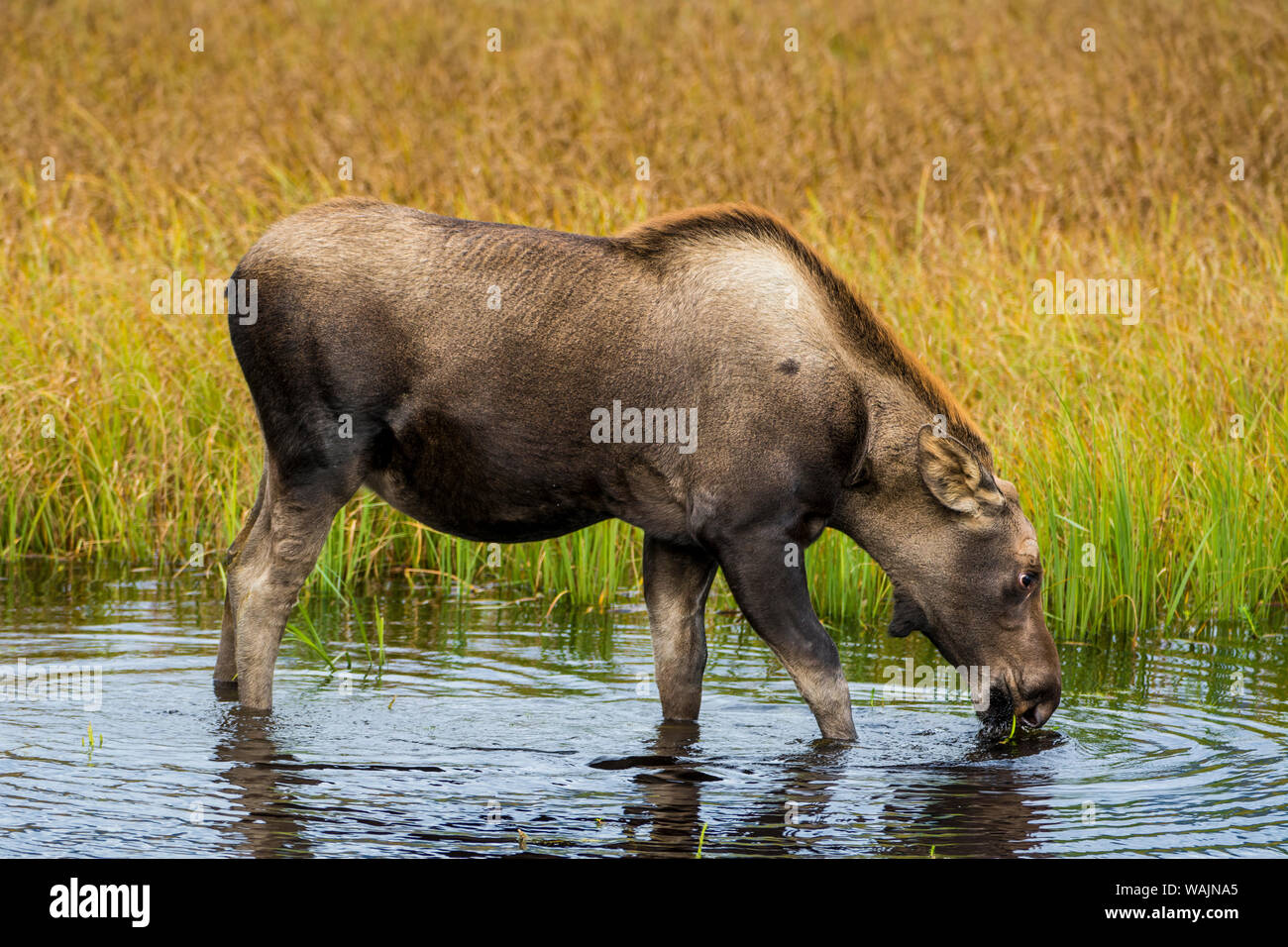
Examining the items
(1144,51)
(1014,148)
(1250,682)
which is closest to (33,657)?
(1250,682)

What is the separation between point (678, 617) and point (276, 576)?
5.16 ft

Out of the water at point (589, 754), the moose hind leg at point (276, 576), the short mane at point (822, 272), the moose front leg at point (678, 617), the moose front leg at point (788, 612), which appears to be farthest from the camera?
the moose front leg at point (678, 617)

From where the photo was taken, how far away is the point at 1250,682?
7879 millimetres

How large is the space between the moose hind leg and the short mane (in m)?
1.54

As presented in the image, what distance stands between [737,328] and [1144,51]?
41.4 ft

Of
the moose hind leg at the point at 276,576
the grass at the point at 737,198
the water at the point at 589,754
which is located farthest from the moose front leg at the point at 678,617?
the grass at the point at 737,198

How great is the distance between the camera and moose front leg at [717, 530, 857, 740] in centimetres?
650

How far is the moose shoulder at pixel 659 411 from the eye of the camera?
21.4 feet

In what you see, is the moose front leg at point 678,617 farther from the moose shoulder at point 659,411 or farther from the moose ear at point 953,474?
the moose ear at point 953,474

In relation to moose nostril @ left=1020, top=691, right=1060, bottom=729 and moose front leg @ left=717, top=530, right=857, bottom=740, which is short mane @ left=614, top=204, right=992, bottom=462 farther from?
moose nostril @ left=1020, top=691, right=1060, bottom=729

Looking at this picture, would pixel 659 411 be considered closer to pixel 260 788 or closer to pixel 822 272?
pixel 822 272

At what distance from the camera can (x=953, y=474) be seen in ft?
21.7

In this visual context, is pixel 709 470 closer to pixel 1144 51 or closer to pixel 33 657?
pixel 33 657

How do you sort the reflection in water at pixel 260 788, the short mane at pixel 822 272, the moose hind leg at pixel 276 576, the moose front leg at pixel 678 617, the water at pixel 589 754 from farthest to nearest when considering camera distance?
1. the moose front leg at pixel 678 617
2. the moose hind leg at pixel 276 576
3. the short mane at pixel 822 272
4. the water at pixel 589 754
5. the reflection in water at pixel 260 788
